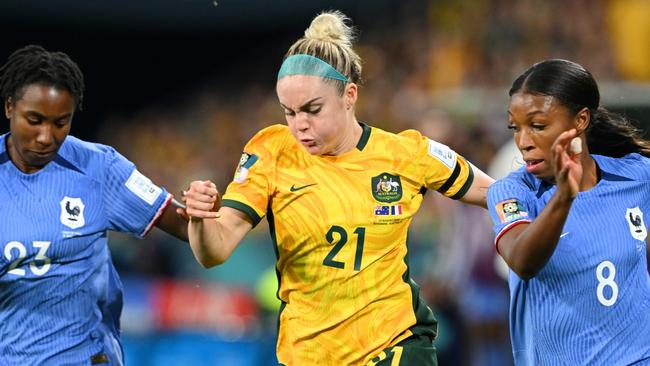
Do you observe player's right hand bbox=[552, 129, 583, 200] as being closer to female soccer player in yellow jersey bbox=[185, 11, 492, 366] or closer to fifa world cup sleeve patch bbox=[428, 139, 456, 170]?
female soccer player in yellow jersey bbox=[185, 11, 492, 366]

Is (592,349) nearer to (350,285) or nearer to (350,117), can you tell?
(350,285)

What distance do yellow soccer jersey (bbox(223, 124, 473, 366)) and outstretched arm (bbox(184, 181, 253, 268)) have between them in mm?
62

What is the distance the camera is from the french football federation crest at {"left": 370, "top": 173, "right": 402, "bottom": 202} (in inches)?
188

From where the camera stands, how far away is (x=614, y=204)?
4.39m

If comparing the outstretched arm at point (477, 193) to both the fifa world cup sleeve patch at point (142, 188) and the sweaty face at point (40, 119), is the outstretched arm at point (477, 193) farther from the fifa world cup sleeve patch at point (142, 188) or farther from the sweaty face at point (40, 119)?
the sweaty face at point (40, 119)

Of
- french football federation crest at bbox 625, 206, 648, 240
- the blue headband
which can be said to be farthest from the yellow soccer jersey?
french football federation crest at bbox 625, 206, 648, 240

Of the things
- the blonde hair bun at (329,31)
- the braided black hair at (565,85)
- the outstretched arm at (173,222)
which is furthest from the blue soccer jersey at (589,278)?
the outstretched arm at (173,222)

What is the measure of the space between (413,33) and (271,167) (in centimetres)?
1116

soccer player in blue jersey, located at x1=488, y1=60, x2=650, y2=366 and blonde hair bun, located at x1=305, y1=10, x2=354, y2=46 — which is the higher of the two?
blonde hair bun, located at x1=305, y1=10, x2=354, y2=46

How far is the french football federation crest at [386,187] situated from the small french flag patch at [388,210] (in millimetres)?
32

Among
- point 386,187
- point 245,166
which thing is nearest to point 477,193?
point 386,187

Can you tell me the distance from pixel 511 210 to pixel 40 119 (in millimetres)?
1983

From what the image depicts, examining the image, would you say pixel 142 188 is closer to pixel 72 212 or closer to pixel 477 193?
pixel 72 212

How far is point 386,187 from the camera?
480 centimetres
